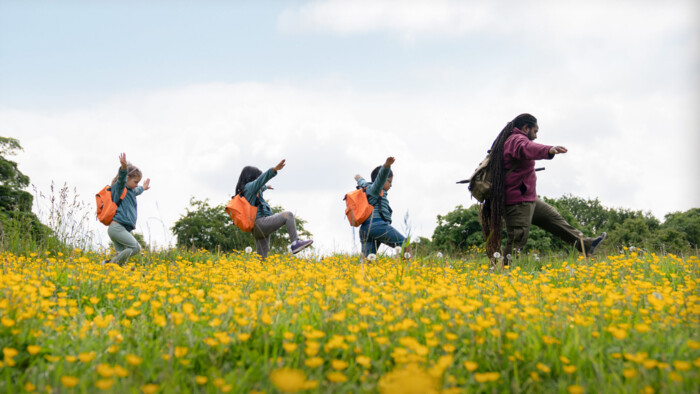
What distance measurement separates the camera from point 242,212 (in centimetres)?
853

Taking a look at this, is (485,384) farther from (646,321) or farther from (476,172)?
(476,172)

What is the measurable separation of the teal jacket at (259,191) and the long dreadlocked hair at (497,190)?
3.58 metres

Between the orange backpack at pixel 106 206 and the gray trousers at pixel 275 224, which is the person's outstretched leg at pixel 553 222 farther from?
the orange backpack at pixel 106 206

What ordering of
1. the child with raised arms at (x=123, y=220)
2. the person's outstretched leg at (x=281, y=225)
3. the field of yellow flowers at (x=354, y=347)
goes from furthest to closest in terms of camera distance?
1. the person's outstretched leg at (x=281, y=225)
2. the child with raised arms at (x=123, y=220)
3. the field of yellow flowers at (x=354, y=347)

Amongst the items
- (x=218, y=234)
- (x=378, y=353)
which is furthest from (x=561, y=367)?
(x=218, y=234)

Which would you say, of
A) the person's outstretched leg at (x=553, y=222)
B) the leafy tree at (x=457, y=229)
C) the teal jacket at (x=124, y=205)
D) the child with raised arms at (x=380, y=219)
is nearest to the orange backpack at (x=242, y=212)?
the teal jacket at (x=124, y=205)

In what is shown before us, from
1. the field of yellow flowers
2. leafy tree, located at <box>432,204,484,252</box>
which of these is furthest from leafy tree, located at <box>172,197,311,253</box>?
the field of yellow flowers

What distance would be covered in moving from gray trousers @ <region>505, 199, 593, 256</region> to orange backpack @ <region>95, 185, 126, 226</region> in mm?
6232

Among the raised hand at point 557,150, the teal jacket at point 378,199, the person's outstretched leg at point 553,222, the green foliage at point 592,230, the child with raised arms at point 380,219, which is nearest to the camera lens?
the raised hand at point 557,150

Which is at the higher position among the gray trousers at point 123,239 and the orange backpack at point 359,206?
the orange backpack at point 359,206

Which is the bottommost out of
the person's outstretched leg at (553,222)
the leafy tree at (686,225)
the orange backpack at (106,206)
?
the person's outstretched leg at (553,222)

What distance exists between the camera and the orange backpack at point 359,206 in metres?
7.99

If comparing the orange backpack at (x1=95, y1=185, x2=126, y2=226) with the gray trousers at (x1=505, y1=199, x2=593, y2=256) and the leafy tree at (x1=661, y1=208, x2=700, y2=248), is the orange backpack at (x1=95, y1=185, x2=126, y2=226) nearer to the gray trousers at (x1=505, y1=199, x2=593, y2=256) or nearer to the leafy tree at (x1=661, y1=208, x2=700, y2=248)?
the gray trousers at (x1=505, y1=199, x2=593, y2=256)

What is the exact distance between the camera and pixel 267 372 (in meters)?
2.54
